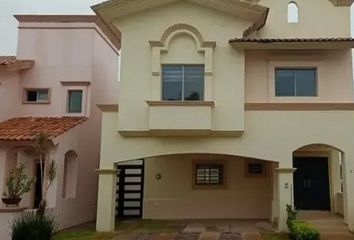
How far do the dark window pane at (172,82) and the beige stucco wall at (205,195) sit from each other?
15.2ft

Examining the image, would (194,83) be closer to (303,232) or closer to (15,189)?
(303,232)

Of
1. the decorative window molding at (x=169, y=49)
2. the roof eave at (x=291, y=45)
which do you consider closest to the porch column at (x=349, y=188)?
the roof eave at (x=291, y=45)

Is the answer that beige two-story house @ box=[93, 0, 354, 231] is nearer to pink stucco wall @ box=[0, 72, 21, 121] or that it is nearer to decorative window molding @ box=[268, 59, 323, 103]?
decorative window molding @ box=[268, 59, 323, 103]

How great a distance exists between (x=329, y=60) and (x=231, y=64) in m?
4.43

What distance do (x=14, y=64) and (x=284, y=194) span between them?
12939mm

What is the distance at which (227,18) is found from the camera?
1738 centimetres

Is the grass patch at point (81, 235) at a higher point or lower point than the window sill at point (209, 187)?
lower

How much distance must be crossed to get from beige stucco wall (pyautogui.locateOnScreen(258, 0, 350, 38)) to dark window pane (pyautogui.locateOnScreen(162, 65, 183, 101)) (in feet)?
16.1

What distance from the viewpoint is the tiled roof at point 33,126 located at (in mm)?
16531

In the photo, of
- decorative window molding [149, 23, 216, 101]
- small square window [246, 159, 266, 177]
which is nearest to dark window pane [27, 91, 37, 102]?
decorative window molding [149, 23, 216, 101]

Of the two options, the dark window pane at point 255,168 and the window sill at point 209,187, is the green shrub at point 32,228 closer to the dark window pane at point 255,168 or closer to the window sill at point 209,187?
the window sill at point 209,187

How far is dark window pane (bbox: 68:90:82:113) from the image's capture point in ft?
66.4

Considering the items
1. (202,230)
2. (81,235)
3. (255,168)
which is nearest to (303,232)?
(202,230)

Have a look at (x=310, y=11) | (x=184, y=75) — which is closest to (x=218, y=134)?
(x=184, y=75)
